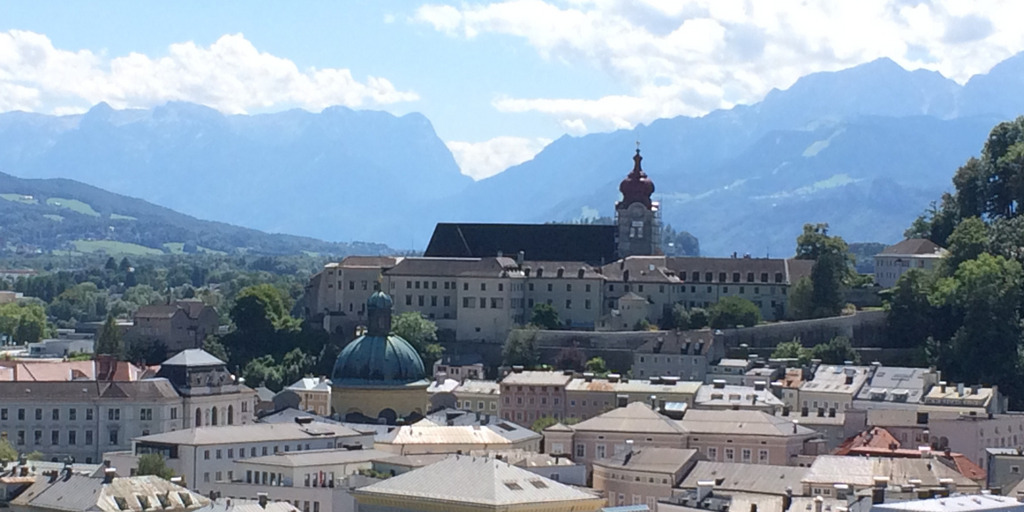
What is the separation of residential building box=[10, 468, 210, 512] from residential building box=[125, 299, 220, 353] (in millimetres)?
61167

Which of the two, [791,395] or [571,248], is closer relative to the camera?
[791,395]

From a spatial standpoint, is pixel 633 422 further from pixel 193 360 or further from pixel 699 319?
pixel 699 319

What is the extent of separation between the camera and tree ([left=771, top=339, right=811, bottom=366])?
111875 millimetres

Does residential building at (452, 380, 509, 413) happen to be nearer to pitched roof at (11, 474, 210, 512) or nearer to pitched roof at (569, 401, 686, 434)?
pitched roof at (569, 401, 686, 434)

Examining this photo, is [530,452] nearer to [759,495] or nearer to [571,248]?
[759,495]

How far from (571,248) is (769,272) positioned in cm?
1453

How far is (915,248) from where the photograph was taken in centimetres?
13100

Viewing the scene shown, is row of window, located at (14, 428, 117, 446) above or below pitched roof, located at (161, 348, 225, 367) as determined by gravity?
below

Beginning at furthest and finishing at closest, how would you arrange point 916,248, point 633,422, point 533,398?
point 916,248 < point 533,398 < point 633,422

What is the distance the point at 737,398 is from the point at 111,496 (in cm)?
3923

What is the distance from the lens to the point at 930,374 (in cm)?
10456

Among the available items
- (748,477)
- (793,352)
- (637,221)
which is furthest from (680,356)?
(748,477)

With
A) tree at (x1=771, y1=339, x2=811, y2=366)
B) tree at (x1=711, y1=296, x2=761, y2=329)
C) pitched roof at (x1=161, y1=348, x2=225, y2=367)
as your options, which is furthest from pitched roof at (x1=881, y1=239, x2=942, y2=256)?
pitched roof at (x1=161, y1=348, x2=225, y2=367)

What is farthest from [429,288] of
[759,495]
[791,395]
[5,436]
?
[759,495]
